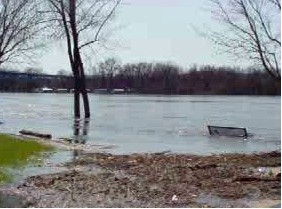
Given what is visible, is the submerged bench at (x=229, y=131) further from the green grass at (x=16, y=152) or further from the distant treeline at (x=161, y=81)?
Answer: the distant treeline at (x=161, y=81)

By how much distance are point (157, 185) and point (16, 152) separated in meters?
7.87

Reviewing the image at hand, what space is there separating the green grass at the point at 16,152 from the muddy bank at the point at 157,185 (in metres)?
1.29

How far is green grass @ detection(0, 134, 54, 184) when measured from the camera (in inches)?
626

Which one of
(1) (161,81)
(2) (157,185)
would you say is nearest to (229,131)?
(2) (157,185)

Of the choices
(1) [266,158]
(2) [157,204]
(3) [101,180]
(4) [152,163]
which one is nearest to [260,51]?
(1) [266,158]

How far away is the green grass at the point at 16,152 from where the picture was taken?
15.9 meters

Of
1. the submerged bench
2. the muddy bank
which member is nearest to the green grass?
the muddy bank

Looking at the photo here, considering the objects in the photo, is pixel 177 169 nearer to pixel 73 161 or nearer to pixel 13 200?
pixel 73 161

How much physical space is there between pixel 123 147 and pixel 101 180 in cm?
993

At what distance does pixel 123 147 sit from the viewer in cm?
2333

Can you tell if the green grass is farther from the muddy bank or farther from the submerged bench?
the submerged bench

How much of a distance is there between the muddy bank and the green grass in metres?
1.29

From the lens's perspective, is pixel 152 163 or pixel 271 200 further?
pixel 152 163

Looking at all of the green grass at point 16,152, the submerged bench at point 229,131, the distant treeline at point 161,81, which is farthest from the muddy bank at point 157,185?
the distant treeline at point 161,81
